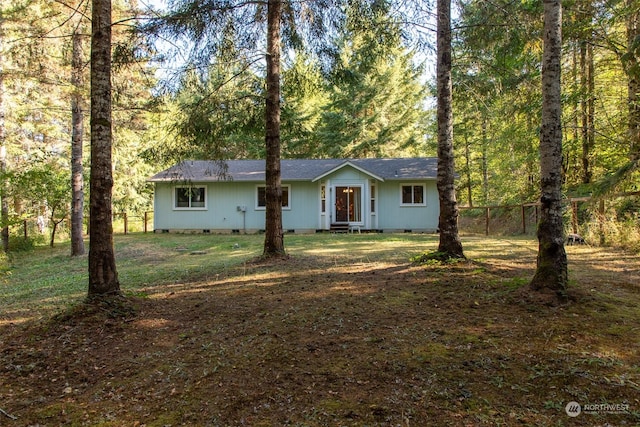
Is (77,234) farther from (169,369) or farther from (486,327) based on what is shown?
(486,327)

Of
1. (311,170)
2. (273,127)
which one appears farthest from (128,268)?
(311,170)

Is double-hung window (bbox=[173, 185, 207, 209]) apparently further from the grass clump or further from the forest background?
the grass clump

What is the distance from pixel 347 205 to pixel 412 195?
297 cm

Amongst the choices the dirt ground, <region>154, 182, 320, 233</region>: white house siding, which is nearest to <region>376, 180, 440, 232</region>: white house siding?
<region>154, 182, 320, 233</region>: white house siding

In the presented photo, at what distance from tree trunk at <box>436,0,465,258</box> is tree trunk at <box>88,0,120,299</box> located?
195 inches

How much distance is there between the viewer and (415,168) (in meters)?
17.8

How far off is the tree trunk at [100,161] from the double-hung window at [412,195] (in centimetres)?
1447

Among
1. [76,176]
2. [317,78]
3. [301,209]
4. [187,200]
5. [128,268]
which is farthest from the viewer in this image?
[187,200]

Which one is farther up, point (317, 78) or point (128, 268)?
point (317, 78)

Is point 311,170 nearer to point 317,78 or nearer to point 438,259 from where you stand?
point 317,78

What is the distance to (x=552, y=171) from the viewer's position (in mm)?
4184

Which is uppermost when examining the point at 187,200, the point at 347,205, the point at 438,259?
the point at 187,200

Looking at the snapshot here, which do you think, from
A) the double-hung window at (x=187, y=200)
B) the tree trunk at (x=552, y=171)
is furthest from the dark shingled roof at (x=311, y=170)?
the tree trunk at (x=552, y=171)

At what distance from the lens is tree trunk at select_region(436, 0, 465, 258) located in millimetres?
6527
